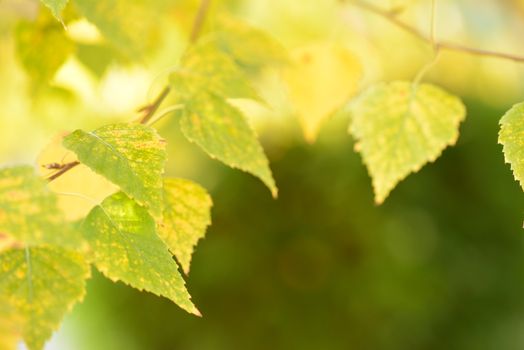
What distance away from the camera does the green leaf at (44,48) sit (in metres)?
0.82

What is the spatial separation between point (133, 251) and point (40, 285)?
59 millimetres

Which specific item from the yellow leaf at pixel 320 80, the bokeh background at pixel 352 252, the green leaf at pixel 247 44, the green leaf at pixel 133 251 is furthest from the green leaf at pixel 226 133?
the bokeh background at pixel 352 252

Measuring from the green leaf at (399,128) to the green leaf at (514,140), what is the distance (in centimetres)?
17

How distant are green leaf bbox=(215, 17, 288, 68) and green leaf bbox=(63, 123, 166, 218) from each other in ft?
1.10

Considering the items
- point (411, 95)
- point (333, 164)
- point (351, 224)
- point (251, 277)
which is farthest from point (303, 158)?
point (411, 95)

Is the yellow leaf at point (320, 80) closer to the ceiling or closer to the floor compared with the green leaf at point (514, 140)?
closer to the floor

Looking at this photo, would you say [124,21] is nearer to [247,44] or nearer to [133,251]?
[247,44]

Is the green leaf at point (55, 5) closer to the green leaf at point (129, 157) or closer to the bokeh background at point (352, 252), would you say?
the green leaf at point (129, 157)

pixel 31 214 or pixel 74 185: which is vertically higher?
pixel 31 214

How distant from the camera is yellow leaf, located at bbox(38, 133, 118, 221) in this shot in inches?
25.5

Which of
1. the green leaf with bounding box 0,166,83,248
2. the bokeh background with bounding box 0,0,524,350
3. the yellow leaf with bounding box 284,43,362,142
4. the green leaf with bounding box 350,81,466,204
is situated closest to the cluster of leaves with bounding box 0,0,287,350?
the green leaf with bounding box 0,166,83,248

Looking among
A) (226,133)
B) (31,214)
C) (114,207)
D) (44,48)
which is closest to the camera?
(31,214)

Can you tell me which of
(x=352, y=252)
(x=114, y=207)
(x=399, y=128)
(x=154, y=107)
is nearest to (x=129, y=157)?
(x=114, y=207)

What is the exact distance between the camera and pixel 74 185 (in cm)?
66
